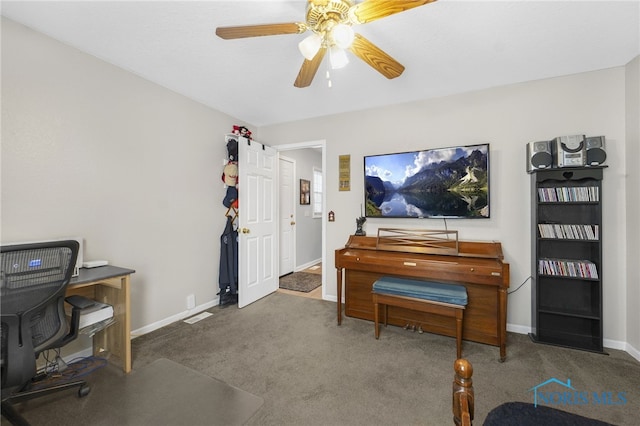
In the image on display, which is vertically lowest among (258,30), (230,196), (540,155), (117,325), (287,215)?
(117,325)

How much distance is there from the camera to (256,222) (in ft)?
11.3

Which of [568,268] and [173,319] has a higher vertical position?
[568,268]

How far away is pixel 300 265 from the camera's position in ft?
16.9

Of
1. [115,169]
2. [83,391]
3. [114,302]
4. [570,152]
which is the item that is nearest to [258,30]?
[115,169]

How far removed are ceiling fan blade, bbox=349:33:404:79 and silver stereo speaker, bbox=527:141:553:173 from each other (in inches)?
57.7

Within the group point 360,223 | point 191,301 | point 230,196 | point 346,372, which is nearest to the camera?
point 346,372

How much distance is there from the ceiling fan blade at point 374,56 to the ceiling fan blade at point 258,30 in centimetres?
33

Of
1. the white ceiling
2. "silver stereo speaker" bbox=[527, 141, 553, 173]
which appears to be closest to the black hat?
the white ceiling

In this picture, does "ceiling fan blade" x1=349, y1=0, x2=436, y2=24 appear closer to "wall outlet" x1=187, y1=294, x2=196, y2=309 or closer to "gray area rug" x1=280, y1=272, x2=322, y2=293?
"wall outlet" x1=187, y1=294, x2=196, y2=309

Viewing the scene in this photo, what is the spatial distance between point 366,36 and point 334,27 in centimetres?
65

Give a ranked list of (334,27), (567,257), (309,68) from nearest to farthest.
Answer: (334,27)
(309,68)
(567,257)

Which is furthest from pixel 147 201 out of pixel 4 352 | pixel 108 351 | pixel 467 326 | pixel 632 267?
pixel 632 267

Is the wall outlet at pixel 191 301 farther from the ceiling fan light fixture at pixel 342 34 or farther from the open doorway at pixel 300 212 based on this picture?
the ceiling fan light fixture at pixel 342 34

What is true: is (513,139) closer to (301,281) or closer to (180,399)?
(301,281)
